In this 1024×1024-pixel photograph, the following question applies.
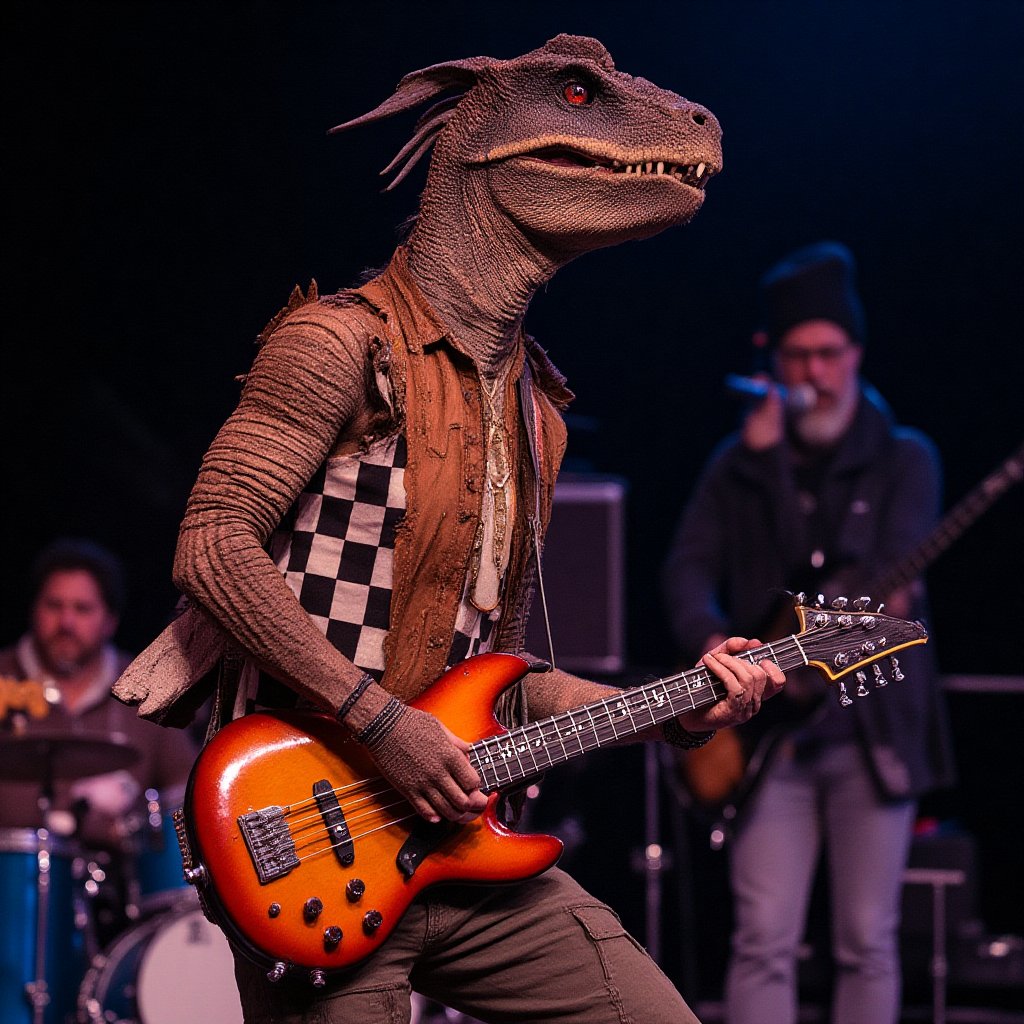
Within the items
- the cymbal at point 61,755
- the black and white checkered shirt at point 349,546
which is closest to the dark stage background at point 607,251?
the cymbal at point 61,755

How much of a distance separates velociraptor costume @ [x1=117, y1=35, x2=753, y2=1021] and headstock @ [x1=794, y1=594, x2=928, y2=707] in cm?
42

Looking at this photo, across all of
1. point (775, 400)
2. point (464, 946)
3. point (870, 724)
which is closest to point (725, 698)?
point (464, 946)

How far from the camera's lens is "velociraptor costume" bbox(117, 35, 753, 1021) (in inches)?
94.1

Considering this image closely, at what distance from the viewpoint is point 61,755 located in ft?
19.4

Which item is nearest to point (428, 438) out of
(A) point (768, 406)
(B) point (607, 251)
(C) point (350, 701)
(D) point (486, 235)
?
(D) point (486, 235)

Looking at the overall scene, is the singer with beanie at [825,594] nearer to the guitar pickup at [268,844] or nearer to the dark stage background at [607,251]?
the dark stage background at [607,251]

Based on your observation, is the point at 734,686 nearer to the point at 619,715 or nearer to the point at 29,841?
the point at 619,715

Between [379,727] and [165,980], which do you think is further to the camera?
[165,980]

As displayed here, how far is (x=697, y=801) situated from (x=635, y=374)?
261 cm

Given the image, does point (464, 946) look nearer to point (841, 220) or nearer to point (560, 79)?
point (560, 79)

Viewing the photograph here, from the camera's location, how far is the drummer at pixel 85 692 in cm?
639

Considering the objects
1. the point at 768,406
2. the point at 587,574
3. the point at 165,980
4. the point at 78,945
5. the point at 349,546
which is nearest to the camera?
the point at 349,546

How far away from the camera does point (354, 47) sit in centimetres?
708

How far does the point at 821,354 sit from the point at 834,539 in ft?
2.55
